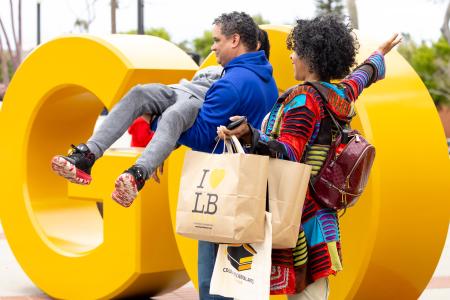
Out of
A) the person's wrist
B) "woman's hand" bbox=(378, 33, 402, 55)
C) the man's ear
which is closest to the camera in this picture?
the person's wrist

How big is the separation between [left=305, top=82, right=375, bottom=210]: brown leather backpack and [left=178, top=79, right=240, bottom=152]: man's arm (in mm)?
612

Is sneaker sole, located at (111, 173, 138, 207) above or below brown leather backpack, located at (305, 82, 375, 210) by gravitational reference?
below

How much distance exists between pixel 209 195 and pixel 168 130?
641 mm

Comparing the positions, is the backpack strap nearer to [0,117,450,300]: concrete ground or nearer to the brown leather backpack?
the brown leather backpack

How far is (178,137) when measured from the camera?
175 inches

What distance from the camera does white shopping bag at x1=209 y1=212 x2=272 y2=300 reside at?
12.5 ft

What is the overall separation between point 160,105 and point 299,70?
835mm

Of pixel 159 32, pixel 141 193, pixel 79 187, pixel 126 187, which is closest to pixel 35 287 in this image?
pixel 79 187

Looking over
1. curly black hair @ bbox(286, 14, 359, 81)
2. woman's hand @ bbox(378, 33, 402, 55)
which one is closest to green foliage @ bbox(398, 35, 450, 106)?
woman's hand @ bbox(378, 33, 402, 55)

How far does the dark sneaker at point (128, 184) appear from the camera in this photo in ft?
13.5

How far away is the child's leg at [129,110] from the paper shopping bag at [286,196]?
0.98 meters

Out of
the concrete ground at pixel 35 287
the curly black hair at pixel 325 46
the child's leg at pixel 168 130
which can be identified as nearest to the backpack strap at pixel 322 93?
the curly black hair at pixel 325 46

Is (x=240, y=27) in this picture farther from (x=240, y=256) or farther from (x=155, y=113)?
(x=240, y=256)

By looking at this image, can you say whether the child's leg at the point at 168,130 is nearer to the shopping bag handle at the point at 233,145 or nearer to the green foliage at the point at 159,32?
the shopping bag handle at the point at 233,145
